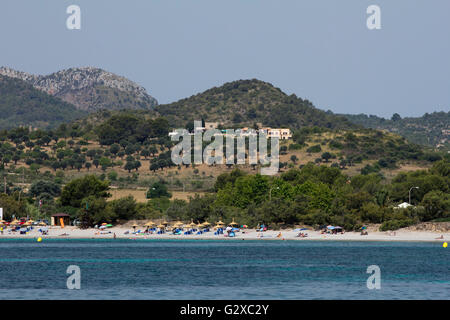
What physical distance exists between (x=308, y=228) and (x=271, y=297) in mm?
64404

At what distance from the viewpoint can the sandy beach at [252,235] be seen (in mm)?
110500

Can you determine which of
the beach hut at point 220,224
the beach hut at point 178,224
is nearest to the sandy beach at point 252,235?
the beach hut at point 220,224

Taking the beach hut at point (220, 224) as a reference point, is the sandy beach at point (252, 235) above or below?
below

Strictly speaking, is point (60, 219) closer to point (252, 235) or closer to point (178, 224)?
point (178, 224)

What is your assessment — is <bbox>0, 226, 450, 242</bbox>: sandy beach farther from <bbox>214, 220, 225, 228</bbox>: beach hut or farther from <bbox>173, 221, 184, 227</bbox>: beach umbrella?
<bbox>173, 221, 184, 227</bbox>: beach umbrella

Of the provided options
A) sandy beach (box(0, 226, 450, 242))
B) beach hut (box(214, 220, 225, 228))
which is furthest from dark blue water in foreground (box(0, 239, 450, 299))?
beach hut (box(214, 220, 225, 228))

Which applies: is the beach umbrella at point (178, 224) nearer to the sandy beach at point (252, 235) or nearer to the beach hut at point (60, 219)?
the sandy beach at point (252, 235)

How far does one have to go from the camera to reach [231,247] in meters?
114

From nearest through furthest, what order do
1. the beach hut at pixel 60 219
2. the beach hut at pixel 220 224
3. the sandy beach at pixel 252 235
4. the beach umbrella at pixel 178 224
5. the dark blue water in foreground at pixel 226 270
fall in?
the dark blue water in foreground at pixel 226 270 → the sandy beach at pixel 252 235 → the beach hut at pixel 220 224 → the beach umbrella at pixel 178 224 → the beach hut at pixel 60 219

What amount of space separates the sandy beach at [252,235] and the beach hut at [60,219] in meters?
2.61

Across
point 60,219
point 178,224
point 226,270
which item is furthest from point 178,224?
point 226,270

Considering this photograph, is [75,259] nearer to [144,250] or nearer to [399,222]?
[144,250]

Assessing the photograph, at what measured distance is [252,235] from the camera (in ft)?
391
